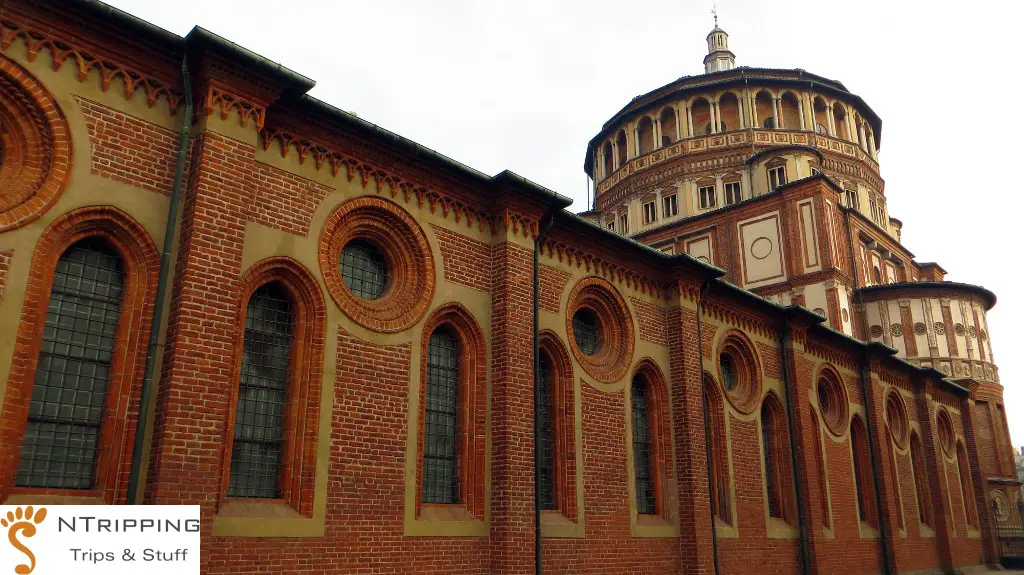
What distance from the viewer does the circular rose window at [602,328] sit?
49.1 feet

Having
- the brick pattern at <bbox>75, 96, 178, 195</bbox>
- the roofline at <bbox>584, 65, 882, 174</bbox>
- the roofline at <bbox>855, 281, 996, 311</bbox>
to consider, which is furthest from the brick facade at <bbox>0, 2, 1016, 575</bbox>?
the roofline at <bbox>584, 65, 882, 174</bbox>

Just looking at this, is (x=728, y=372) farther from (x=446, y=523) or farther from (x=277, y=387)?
(x=277, y=387)

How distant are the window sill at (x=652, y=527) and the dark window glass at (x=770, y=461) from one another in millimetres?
4655

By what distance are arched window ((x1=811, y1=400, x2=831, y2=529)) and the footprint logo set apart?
57.8 ft

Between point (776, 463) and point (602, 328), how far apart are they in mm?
6850

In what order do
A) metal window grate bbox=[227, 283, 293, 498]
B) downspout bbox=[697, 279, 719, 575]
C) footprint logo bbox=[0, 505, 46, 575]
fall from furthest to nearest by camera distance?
1. downspout bbox=[697, 279, 719, 575]
2. metal window grate bbox=[227, 283, 293, 498]
3. footprint logo bbox=[0, 505, 46, 575]

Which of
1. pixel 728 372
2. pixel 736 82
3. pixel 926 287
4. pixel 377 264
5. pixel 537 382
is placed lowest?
pixel 537 382

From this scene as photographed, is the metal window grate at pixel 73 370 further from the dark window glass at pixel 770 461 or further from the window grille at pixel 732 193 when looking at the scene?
the window grille at pixel 732 193

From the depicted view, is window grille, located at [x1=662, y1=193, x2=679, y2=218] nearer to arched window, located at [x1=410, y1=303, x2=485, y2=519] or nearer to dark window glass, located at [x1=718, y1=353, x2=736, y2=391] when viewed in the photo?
dark window glass, located at [x1=718, y1=353, x2=736, y2=391]

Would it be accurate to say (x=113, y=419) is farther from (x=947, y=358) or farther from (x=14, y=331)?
(x=947, y=358)

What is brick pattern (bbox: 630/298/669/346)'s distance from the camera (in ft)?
52.9

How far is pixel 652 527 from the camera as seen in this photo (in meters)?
14.8

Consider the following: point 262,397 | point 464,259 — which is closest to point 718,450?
point 464,259

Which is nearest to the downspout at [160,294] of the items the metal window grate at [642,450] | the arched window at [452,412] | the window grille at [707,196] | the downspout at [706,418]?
the arched window at [452,412]
